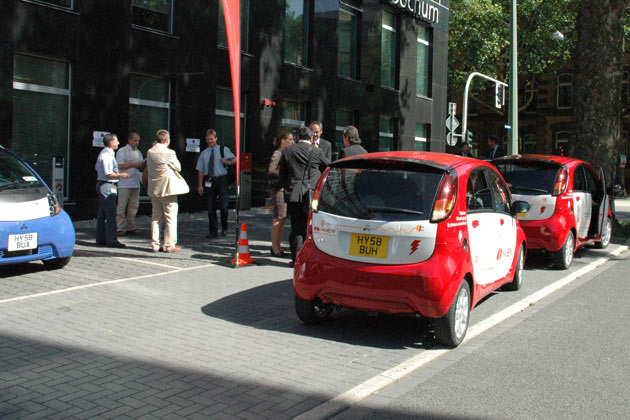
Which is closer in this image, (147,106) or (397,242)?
(397,242)

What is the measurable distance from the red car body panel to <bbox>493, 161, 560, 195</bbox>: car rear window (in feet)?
14.6

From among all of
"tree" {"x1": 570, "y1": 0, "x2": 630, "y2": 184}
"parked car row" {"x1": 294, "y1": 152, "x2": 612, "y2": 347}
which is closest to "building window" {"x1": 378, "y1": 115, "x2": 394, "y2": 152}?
"tree" {"x1": 570, "y1": 0, "x2": 630, "y2": 184}

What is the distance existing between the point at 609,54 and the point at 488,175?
10995mm

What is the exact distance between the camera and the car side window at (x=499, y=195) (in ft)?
24.0

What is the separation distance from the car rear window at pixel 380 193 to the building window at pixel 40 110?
8.92 m

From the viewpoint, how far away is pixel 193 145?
16.9 m

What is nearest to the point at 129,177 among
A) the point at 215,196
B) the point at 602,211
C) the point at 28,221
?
the point at 215,196

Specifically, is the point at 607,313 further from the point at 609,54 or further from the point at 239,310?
the point at 609,54

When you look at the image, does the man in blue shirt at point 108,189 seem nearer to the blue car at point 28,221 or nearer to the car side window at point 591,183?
the blue car at point 28,221

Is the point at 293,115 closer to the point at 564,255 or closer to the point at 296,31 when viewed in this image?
the point at 296,31

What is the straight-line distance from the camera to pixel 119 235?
12336 mm

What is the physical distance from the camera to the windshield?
8.33 m

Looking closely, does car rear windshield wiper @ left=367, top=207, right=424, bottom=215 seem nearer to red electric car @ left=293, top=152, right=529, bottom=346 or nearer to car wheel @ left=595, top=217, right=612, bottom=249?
red electric car @ left=293, top=152, right=529, bottom=346

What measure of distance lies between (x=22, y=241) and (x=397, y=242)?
4.66 meters
